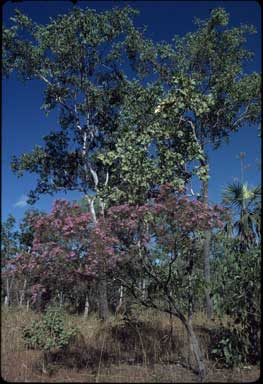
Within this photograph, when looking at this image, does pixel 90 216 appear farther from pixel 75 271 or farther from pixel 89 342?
pixel 89 342

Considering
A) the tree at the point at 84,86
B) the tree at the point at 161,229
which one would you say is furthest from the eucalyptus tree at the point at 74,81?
the tree at the point at 161,229

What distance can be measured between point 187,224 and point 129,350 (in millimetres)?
2277

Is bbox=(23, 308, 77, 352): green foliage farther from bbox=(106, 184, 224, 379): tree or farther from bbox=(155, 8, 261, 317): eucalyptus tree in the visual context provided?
bbox=(155, 8, 261, 317): eucalyptus tree

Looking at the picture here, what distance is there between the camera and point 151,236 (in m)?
4.48

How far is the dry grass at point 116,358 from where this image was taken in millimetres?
4195

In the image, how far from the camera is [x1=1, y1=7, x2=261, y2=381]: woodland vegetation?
4.34 m

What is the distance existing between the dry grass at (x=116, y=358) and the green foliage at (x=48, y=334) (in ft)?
0.37

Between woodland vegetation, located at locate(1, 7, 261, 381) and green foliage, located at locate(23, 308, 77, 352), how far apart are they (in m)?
0.02

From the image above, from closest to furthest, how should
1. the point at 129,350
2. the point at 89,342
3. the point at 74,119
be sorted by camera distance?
the point at 129,350 < the point at 89,342 < the point at 74,119

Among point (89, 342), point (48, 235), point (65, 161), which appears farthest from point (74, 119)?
point (48, 235)

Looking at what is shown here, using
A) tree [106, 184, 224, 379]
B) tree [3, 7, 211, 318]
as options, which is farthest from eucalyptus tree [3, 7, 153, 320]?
tree [106, 184, 224, 379]

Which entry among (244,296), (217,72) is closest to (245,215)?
(244,296)

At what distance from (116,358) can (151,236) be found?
5.88 feet

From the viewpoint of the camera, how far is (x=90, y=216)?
4.38 metres
